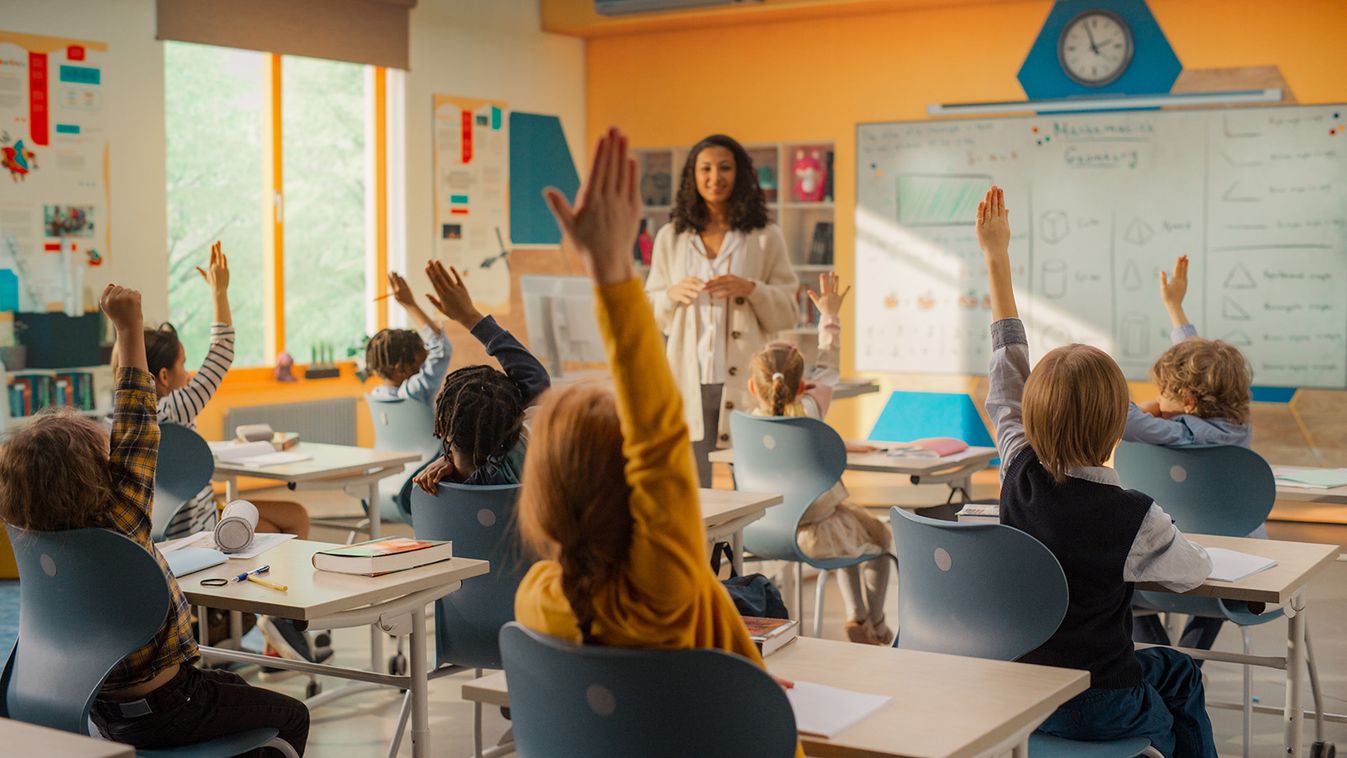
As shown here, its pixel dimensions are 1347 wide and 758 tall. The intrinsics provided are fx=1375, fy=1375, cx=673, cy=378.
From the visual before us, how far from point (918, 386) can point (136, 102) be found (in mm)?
4696

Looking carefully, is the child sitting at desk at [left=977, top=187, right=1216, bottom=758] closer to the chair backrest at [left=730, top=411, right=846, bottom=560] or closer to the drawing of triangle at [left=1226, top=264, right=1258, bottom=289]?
the chair backrest at [left=730, top=411, right=846, bottom=560]

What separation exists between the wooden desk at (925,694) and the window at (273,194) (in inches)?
238

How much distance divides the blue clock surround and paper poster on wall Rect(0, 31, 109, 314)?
5025mm

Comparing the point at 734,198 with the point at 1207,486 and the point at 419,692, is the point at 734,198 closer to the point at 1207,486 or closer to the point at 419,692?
the point at 1207,486

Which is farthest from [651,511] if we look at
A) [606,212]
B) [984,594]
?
[984,594]

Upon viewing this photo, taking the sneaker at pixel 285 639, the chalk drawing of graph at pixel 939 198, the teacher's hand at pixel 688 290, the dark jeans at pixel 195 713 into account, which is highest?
the chalk drawing of graph at pixel 939 198

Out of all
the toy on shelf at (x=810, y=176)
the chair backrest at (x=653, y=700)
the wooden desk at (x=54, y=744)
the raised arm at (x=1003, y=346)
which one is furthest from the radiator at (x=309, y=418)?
the chair backrest at (x=653, y=700)

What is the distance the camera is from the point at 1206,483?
3.70m

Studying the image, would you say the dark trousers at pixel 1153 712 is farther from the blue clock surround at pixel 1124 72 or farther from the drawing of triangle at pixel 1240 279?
the blue clock surround at pixel 1124 72

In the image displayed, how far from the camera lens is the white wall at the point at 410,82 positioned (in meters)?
6.76

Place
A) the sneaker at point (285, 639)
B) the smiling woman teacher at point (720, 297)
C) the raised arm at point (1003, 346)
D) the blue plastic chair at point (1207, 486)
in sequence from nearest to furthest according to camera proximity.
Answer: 1. the raised arm at point (1003, 346)
2. the blue plastic chair at point (1207, 486)
3. the sneaker at point (285, 639)
4. the smiling woman teacher at point (720, 297)

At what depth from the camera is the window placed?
7.40m

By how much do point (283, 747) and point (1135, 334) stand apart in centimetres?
629

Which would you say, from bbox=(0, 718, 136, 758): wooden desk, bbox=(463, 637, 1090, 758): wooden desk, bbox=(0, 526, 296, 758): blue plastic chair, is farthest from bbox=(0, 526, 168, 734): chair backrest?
bbox=(463, 637, 1090, 758): wooden desk
